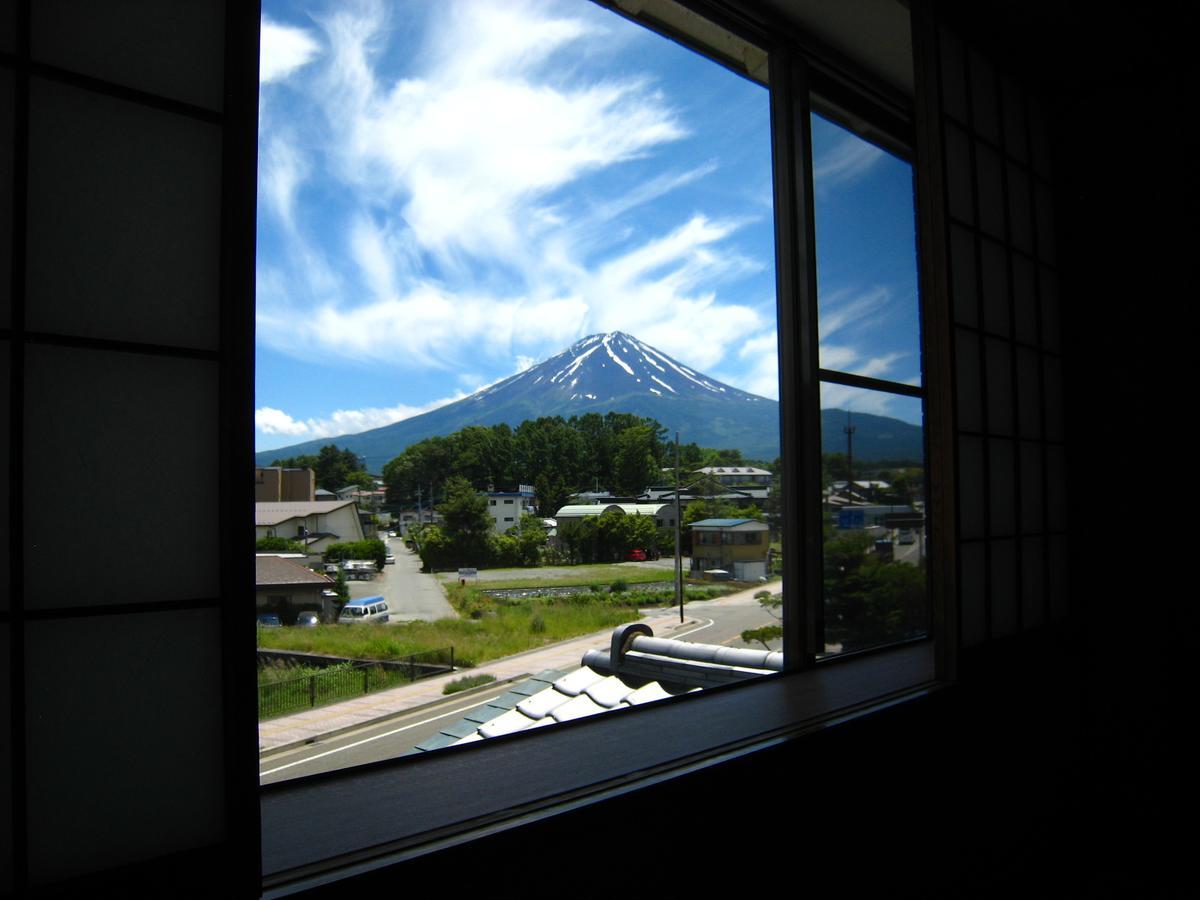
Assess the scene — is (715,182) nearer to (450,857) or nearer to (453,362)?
(453,362)

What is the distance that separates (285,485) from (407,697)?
1.13 metres

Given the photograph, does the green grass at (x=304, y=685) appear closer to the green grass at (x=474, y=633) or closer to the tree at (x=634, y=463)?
the green grass at (x=474, y=633)

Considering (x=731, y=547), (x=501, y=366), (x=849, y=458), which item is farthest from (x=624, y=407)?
(x=849, y=458)

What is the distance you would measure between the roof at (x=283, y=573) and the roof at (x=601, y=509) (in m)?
1.48

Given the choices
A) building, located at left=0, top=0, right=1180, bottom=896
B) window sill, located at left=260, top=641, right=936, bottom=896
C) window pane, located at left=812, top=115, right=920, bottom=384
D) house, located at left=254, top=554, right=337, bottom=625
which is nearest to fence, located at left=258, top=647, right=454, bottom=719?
house, located at left=254, top=554, right=337, bottom=625

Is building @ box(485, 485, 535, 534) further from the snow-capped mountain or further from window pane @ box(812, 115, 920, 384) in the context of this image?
window pane @ box(812, 115, 920, 384)

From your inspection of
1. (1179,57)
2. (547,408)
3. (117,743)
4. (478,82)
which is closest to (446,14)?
(478,82)

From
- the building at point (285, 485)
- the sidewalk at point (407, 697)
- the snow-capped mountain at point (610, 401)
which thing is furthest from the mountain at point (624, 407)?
the sidewalk at point (407, 697)

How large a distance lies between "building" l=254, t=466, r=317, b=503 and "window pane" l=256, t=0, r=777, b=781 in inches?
1.8

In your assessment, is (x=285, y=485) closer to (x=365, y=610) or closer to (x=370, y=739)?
(x=365, y=610)

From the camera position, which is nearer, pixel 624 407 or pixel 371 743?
pixel 371 743

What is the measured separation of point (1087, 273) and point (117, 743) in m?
3.74

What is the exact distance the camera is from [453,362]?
444 cm

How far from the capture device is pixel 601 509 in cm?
404
